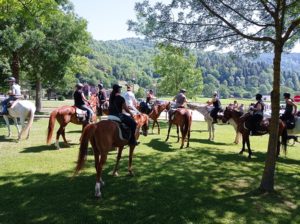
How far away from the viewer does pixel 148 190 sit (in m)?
8.80

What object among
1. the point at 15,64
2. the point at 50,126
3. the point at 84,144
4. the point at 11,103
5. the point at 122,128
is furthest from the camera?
the point at 15,64

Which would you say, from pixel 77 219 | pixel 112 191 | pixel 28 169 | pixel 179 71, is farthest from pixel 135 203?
pixel 179 71

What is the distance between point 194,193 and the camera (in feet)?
28.6

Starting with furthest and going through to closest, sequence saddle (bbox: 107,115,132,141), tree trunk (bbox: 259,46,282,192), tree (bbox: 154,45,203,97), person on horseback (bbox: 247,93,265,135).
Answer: tree (bbox: 154,45,203,97), person on horseback (bbox: 247,93,265,135), saddle (bbox: 107,115,132,141), tree trunk (bbox: 259,46,282,192)

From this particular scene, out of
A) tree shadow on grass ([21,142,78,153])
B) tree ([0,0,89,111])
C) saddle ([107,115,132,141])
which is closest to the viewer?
saddle ([107,115,132,141])

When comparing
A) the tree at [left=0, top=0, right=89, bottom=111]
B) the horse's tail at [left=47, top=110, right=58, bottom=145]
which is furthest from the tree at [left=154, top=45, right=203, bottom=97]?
the horse's tail at [left=47, top=110, right=58, bottom=145]

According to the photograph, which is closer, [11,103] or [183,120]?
[183,120]

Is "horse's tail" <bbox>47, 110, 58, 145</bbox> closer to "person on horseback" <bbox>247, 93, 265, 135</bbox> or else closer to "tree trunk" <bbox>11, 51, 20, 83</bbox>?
"person on horseback" <bbox>247, 93, 265, 135</bbox>

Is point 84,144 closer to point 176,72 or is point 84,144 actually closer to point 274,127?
point 274,127

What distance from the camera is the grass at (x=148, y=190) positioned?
711 centimetres

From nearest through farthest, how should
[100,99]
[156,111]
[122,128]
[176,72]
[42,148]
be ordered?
[122,128]
[42,148]
[100,99]
[156,111]
[176,72]

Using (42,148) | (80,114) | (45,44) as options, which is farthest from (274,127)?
(45,44)

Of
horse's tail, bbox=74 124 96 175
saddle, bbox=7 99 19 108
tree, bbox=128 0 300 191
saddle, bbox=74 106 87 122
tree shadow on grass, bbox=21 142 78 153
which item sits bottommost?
tree shadow on grass, bbox=21 142 78 153

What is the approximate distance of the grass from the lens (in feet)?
23.3
